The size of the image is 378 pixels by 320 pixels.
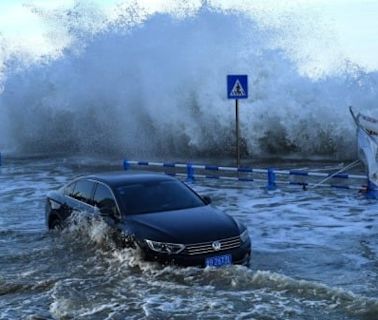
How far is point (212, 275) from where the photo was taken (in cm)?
Result: 830

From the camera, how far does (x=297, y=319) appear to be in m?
6.65

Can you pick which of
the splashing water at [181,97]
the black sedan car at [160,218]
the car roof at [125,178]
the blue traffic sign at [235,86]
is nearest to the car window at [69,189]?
the black sedan car at [160,218]

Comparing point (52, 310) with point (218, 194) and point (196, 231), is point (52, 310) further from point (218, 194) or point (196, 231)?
point (218, 194)

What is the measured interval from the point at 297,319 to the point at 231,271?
1848 mm

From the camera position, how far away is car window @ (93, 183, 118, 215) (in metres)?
9.78

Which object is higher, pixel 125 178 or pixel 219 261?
pixel 125 178

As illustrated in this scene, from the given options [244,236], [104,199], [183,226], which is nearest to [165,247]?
[183,226]

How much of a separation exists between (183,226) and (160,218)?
477mm

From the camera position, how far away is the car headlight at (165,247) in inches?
333

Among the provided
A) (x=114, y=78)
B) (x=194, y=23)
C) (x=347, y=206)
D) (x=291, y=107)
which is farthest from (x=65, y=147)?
(x=347, y=206)

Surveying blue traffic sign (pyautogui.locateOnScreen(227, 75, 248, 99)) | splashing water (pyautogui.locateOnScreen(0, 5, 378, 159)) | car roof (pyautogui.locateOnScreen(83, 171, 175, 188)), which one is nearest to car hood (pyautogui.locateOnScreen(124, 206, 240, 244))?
car roof (pyautogui.locateOnScreen(83, 171, 175, 188))

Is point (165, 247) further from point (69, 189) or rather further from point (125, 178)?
A: point (69, 189)

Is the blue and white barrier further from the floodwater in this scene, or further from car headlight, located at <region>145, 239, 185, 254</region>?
car headlight, located at <region>145, 239, 185, 254</region>

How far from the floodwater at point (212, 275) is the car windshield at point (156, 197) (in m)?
0.56
